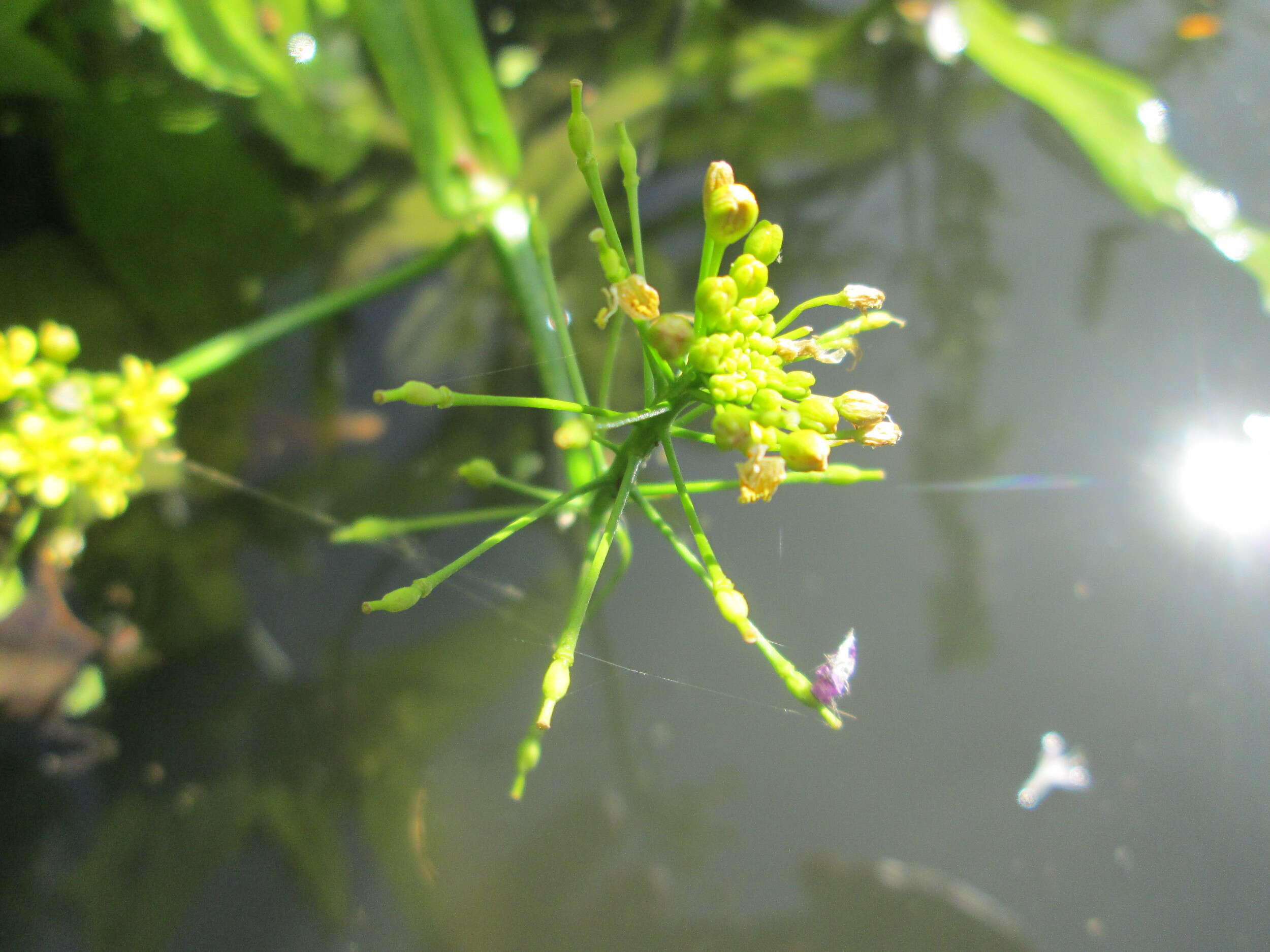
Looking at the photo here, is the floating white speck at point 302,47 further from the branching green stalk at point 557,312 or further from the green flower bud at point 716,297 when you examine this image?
the green flower bud at point 716,297

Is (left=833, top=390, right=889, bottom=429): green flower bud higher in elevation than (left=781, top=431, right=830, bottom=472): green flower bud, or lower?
higher

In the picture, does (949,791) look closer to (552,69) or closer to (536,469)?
(536,469)

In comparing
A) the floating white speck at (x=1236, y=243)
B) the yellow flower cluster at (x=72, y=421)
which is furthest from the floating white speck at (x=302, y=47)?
the floating white speck at (x=1236, y=243)

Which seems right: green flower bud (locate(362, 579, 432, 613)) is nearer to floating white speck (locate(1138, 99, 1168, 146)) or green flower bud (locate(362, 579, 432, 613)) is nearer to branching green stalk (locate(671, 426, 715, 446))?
branching green stalk (locate(671, 426, 715, 446))

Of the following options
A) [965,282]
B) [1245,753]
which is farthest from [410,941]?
[965,282]

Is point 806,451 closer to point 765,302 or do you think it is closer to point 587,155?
point 765,302

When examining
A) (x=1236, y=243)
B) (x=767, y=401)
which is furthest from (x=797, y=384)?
(x=1236, y=243)

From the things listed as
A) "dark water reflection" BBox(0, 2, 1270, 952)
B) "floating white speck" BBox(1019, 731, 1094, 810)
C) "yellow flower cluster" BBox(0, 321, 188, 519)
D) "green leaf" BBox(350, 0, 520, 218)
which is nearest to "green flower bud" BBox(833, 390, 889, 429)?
"dark water reflection" BBox(0, 2, 1270, 952)
